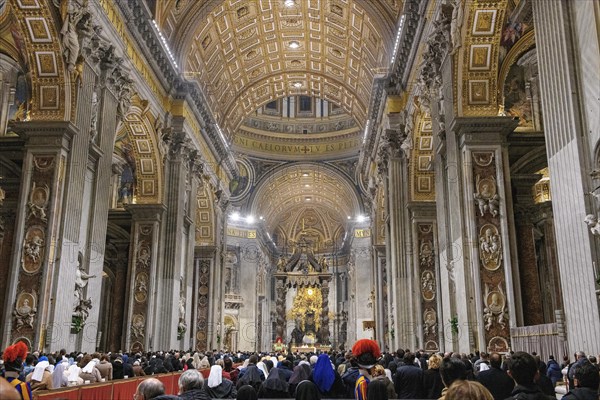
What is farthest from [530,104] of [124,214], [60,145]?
[124,214]

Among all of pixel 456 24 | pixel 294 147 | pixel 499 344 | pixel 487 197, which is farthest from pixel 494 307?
pixel 294 147

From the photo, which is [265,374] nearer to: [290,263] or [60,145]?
[60,145]

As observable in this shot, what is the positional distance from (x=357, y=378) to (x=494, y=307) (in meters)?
5.82

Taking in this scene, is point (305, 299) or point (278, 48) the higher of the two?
point (278, 48)

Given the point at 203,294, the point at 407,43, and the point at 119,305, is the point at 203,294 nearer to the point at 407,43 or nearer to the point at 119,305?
the point at 119,305

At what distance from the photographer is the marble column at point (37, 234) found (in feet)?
37.1

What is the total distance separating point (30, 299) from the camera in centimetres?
1146

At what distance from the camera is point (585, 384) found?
3068mm

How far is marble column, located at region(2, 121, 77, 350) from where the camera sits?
1130 cm

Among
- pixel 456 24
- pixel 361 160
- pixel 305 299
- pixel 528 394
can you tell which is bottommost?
pixel 528 394

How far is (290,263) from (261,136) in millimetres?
9496

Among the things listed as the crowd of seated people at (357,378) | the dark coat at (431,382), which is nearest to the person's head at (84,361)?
the crowd of seated people at (357,378)

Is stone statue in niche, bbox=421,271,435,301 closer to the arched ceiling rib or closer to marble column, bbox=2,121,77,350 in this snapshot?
marble column, bbox=2,121,77,350

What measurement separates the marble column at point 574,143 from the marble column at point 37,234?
9.18 meters
